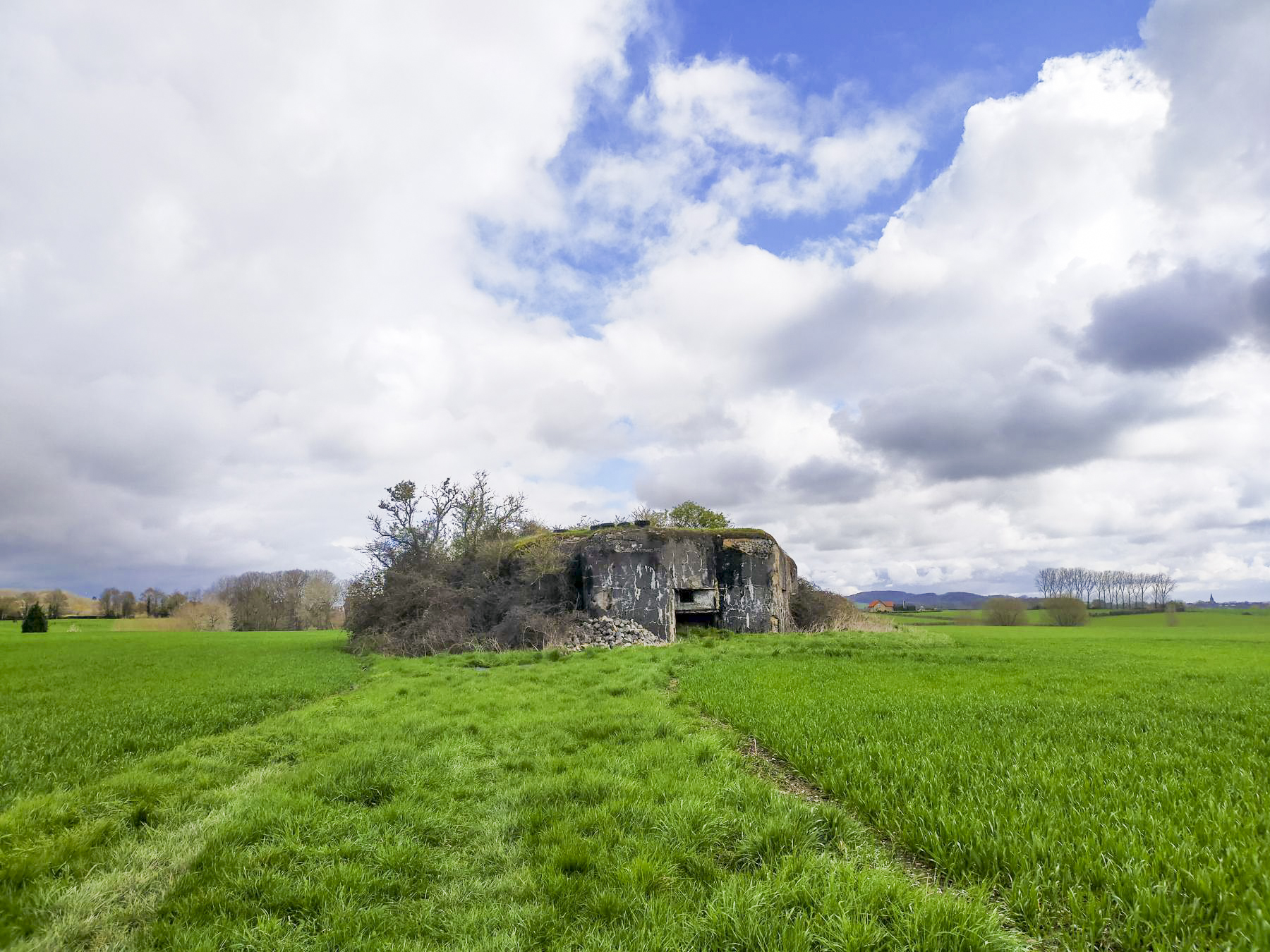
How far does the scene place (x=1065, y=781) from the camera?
5324 millimetres

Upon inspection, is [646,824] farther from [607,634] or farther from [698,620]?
[698,620]

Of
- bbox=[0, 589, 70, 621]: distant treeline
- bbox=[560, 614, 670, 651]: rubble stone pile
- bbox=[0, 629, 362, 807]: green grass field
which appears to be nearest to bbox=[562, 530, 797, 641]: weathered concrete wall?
bbox=[560, 614, 670, 651]: rubble stone pile

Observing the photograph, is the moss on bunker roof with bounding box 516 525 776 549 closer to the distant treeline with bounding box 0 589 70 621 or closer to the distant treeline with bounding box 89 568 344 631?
the distant treeline with bounding box 89 568 344 631

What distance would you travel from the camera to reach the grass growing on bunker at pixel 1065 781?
134 inches

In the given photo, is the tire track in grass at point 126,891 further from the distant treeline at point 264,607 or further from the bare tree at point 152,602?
the bare tree at point 152,602

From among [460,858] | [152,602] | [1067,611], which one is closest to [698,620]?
[460,858]

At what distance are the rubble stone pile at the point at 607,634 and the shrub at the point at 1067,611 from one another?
55.6 metres

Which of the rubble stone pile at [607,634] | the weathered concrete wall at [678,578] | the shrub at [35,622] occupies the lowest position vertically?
the shrub at [35,622]

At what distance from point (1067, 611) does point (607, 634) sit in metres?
59.4

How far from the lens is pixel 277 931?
3629 millimetres

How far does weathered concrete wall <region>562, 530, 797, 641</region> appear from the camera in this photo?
2536 cm

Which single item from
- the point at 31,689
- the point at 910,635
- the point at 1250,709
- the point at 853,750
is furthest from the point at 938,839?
the point at 910,635

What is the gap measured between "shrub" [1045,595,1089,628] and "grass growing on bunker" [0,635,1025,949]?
68.7m

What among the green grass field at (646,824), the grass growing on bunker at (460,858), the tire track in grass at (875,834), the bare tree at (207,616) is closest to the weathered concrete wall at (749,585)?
the green grass field at (646,824)
